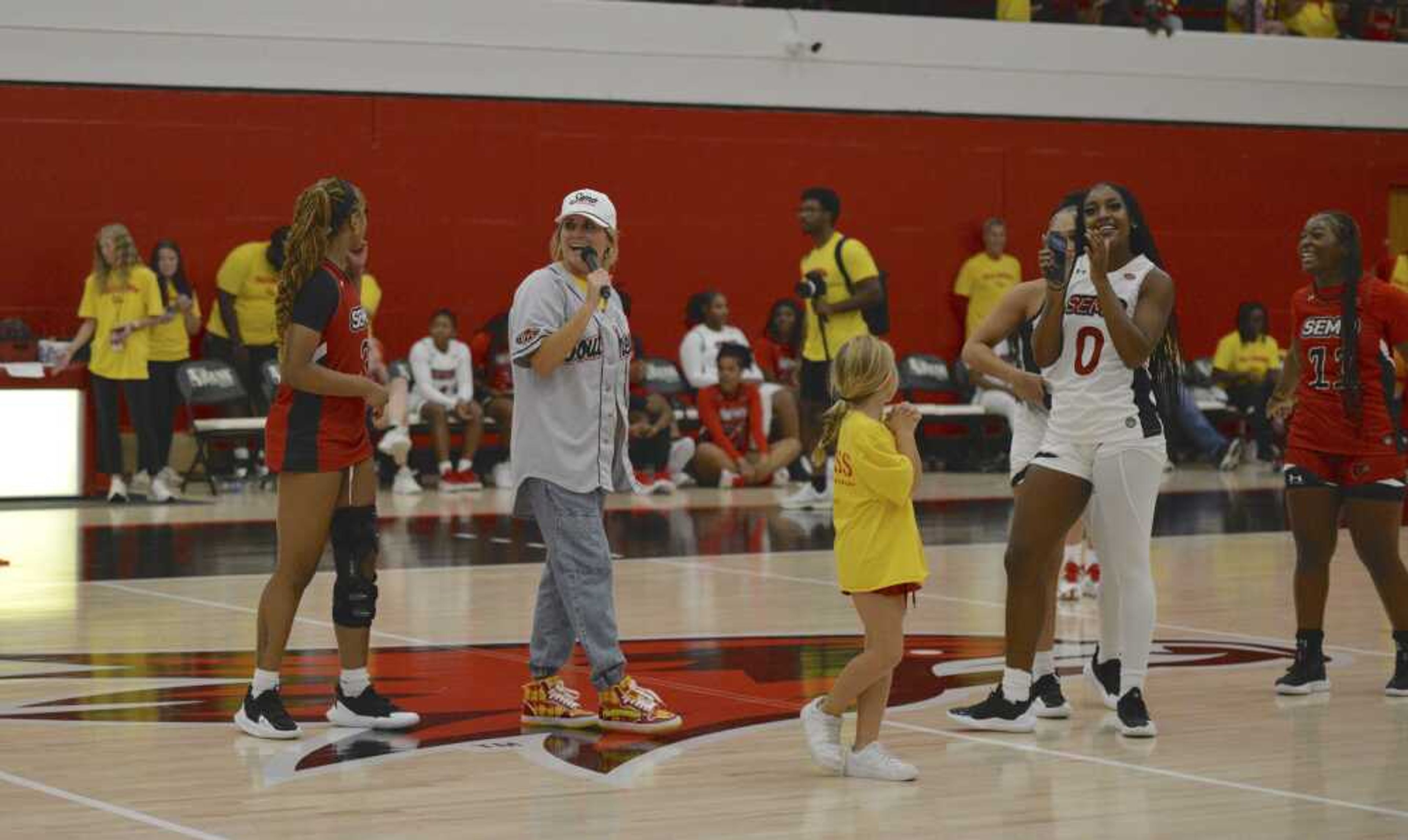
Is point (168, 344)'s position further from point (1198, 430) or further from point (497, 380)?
point (1198, 430)

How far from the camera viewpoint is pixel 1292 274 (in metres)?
24.9

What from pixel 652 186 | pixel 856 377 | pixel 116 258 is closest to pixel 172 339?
pixel 116 258

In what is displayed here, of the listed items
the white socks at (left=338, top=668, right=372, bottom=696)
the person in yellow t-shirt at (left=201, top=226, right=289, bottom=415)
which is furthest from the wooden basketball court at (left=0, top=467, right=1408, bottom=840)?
the person in yellow t-shirt at (left=201, top=226, right=289, bottom=415)

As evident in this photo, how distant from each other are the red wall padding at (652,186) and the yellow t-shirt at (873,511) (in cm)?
1318

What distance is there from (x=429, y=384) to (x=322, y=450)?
453 inches

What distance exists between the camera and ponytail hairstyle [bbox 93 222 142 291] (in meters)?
17.4

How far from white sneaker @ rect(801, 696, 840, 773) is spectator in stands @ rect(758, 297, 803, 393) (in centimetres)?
1284

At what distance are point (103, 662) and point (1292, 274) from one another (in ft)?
60.4

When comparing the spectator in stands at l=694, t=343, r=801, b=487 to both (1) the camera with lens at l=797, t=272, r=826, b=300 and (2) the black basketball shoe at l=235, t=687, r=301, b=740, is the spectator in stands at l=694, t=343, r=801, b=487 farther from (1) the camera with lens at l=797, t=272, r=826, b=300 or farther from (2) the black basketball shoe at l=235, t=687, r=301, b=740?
(2) the black basketball shoe at l=235, t=687, r=301, b=740

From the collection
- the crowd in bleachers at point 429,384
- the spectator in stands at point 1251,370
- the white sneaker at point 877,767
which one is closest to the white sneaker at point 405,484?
the crowd in bleachers at point 429,384

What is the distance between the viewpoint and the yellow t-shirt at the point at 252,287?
18.8 metres

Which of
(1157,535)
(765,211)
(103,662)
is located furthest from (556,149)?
(103,662)

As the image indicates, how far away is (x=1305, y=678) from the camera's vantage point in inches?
327

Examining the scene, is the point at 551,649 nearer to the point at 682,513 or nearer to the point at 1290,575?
the point at 1290,575
